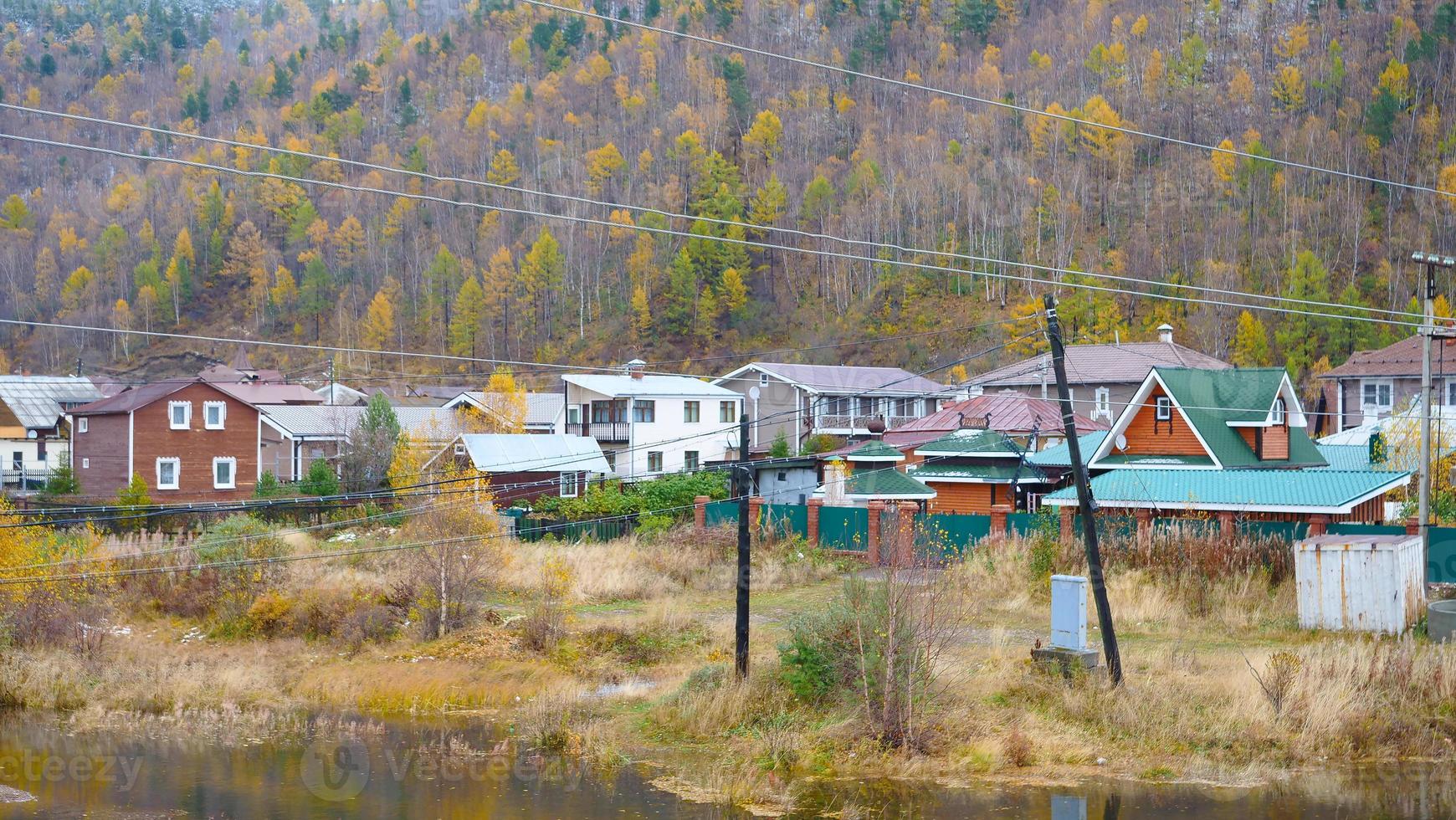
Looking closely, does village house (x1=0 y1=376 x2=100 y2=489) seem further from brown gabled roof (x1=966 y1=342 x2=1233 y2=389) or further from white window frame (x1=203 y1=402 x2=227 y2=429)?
brown gabled roof (x1=966 y1=342 x2=1233 y2=389)

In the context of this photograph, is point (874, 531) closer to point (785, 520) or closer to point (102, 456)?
point (785, 520)

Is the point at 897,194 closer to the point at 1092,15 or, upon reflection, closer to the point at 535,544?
the point at 1092,15

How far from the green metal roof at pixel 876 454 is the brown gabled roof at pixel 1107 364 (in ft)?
40.8

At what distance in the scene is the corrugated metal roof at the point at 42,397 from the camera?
59.2 m

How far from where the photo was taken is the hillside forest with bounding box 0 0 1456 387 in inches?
3711

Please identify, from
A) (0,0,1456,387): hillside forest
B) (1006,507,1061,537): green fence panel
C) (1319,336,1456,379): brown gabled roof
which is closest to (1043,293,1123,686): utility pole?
(1006,507,1061,537): green fence panel

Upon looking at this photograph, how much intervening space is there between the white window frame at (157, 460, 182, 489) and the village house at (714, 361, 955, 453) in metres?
26.9

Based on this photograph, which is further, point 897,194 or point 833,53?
point 833,53

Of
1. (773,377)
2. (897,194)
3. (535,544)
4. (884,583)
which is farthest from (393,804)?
(897,194)

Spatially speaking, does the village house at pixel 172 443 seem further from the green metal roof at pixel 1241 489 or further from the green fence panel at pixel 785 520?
the green metal roof at pixel 1241 489

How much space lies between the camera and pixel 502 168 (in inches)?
5497

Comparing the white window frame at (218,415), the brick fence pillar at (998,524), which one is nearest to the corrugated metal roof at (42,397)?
the white window frame at (218,415)

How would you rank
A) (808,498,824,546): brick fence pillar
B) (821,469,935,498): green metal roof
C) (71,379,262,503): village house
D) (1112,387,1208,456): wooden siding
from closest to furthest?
(808,498,824,546): brick fence pillar < (1112,387,1208,456): wooden siding < (821,469,935,498): green metal roof < (71,379,262,503): village house

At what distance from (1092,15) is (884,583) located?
5963 inches
